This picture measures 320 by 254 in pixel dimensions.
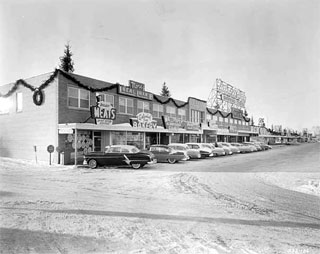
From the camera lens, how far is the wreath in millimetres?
19078

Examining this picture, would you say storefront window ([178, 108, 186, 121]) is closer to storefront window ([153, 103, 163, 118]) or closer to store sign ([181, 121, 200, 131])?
store sign ([181, 121, 200, 131])

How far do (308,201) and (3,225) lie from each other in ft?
25.3

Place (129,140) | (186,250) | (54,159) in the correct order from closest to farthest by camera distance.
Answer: (186,250)
(54,159)
(129,140)

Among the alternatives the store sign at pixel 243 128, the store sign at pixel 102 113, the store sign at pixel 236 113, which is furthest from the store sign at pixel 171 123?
the store sign at pixel 243 128

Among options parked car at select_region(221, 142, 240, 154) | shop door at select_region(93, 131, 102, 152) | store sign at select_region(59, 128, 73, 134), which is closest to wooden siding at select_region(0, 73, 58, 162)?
store sign at select_region(59, 128, 73, 134)

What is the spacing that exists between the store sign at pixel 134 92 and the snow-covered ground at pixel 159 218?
14586 millimetres

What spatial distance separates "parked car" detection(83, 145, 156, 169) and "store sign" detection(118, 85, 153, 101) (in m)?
8.71

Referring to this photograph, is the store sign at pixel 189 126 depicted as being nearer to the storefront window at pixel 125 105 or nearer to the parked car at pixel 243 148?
the parked car at pixel 243 148

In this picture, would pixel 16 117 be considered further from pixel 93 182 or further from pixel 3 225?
pixel 3 225

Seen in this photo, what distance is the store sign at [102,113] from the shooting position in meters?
18.6

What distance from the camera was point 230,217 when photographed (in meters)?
5.96

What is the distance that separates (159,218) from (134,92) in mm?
19722

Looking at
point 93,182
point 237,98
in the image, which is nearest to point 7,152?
point 93,182

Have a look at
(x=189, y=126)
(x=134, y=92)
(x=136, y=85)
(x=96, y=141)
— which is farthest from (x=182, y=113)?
(x=96, y=141)
